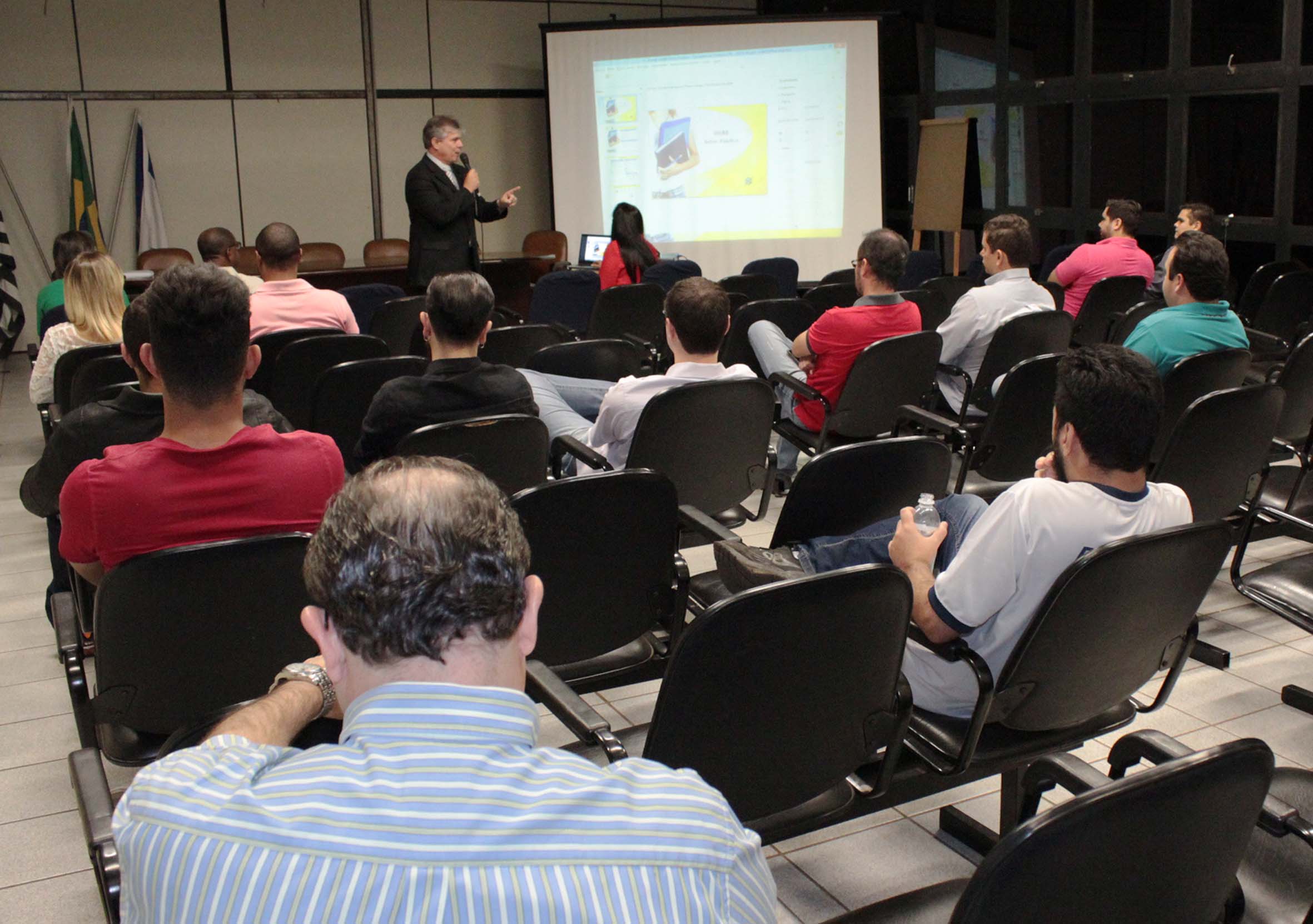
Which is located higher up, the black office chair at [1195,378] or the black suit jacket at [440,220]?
the black suit jacket at [440,220]

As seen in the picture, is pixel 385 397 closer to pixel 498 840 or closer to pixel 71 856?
pixel 71 856

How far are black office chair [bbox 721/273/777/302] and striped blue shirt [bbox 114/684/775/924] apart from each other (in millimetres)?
5922

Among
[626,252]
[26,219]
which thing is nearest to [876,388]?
[626,252]

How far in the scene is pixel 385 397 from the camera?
10.6 feet

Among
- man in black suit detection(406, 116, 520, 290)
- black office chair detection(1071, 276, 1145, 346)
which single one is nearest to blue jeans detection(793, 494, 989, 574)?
black office chair detection(1071, 276, 1145, 346)

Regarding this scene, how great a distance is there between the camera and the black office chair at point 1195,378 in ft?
12.5

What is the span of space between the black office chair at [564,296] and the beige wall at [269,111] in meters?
3.71

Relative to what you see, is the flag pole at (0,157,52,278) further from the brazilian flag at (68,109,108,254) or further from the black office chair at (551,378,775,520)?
the black office chair at (551,378,775,520)

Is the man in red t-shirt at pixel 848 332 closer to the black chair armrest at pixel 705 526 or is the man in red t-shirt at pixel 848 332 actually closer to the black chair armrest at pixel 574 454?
the black chair armrest at pixel 574 454

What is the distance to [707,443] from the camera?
3.49 m

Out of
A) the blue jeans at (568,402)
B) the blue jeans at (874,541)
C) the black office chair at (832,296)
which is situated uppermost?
the black office chair at (832,296)

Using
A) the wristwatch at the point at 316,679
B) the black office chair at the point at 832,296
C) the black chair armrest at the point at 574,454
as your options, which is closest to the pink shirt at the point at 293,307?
the black chair armrest at the point at 574,454

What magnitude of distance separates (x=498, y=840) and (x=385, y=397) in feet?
8.04

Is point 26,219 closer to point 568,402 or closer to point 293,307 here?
point 293,307
